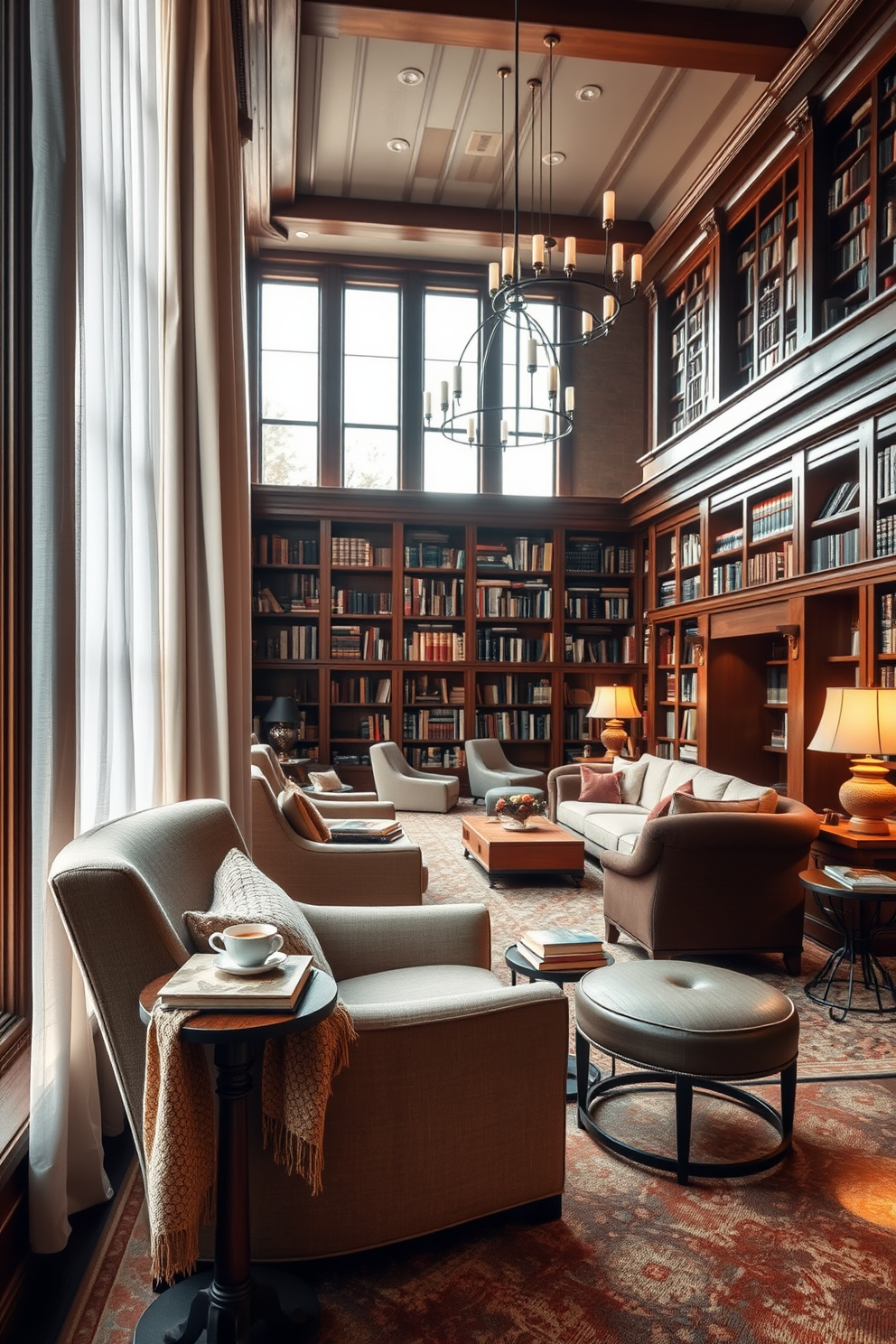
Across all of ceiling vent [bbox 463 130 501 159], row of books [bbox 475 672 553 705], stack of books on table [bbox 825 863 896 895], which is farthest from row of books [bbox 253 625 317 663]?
stack of books on table [bbox 825 863 896 895]

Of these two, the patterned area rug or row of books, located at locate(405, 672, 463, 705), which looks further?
row of books, located at locate(405, 672, 463, 705)

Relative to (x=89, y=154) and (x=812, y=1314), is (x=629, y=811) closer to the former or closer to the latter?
(x=812, y=1314)

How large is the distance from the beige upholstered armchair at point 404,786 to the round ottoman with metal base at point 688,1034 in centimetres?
559

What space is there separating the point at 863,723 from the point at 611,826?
203cm

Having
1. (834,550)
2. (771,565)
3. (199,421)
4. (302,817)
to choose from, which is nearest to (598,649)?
(771,565)

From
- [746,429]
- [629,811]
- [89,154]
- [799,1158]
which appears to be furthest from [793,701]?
[89,154]

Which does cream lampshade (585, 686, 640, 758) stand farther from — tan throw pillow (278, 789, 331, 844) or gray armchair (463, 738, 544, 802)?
tan throw pillow (278, 789, 331, 844)

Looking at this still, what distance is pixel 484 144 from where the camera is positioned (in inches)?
287

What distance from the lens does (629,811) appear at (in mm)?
6059

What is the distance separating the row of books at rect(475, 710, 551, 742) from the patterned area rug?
6671mm

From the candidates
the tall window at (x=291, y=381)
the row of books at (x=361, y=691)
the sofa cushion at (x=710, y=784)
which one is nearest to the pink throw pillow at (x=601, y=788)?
the sofa cushion at (x=710, y=784)

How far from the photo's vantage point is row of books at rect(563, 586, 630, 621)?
930 centimetres

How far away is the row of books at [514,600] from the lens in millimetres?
9102

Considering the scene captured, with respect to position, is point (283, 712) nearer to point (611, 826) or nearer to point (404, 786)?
point (404, 786)
